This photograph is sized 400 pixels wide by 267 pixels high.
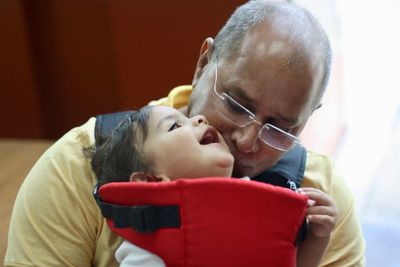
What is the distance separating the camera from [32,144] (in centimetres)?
269

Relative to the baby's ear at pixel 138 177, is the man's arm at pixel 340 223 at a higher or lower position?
lower

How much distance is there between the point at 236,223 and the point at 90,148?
0.45 meters

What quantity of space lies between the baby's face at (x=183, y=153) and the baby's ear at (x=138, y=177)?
24mm

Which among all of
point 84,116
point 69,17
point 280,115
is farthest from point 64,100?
point 280,115

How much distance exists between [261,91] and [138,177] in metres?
0.34

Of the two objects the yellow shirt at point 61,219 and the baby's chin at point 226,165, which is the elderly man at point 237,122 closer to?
the yellow shirt at point 61,219

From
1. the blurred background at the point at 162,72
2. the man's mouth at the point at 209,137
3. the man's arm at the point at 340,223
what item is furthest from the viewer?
the blurred background at the point at 162,72

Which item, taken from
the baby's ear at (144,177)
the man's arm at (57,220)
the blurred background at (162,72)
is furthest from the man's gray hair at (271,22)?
the blurred background at (162,72)

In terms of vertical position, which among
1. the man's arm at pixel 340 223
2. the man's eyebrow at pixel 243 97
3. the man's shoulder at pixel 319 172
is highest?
the man's eyebrow at pixel 243 97

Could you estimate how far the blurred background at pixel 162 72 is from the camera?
2553 millimetres

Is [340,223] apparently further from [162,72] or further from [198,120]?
[162,72]

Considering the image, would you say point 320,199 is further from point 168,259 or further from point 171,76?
point 171,76

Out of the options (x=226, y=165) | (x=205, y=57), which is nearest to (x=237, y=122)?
(x=226, y=165)

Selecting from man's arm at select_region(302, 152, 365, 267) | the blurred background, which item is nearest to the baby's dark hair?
man's arm at select_region(302, 152, 365, 267)
